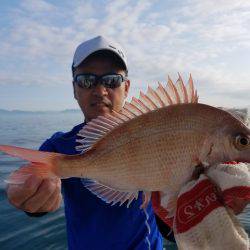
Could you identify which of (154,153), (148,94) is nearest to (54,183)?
(154,153)

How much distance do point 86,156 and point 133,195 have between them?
18.3 inches

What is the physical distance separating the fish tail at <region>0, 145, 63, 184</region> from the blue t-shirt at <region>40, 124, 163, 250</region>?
43.5 inches

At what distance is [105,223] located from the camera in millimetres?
3424

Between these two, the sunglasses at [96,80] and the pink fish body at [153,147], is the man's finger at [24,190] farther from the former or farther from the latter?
the sunglasses at [96,80]

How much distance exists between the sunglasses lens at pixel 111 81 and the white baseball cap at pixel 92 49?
0.89 ft

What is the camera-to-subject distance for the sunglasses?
3.88 metres

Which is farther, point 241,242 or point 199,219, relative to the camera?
point 199,219

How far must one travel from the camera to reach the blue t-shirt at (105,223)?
341cm

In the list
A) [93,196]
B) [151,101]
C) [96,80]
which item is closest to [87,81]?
[96,80]

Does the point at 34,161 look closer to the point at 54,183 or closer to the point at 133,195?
the point at 54,183

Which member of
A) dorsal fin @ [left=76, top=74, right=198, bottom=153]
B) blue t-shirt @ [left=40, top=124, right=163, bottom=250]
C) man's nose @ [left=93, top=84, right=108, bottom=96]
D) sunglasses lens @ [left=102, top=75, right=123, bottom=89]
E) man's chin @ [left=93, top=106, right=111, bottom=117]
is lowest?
blue t-shirt @ [left=40, top=124, right=163, bottom=250]

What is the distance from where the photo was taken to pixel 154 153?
95.3 inches

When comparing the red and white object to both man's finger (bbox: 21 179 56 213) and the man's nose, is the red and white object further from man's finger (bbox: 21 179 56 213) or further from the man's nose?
the man's nose

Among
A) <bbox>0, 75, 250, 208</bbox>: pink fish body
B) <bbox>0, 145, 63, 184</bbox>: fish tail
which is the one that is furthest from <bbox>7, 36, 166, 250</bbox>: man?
<bbox>0, 75, 250, 208</bbox>: pink fish body
